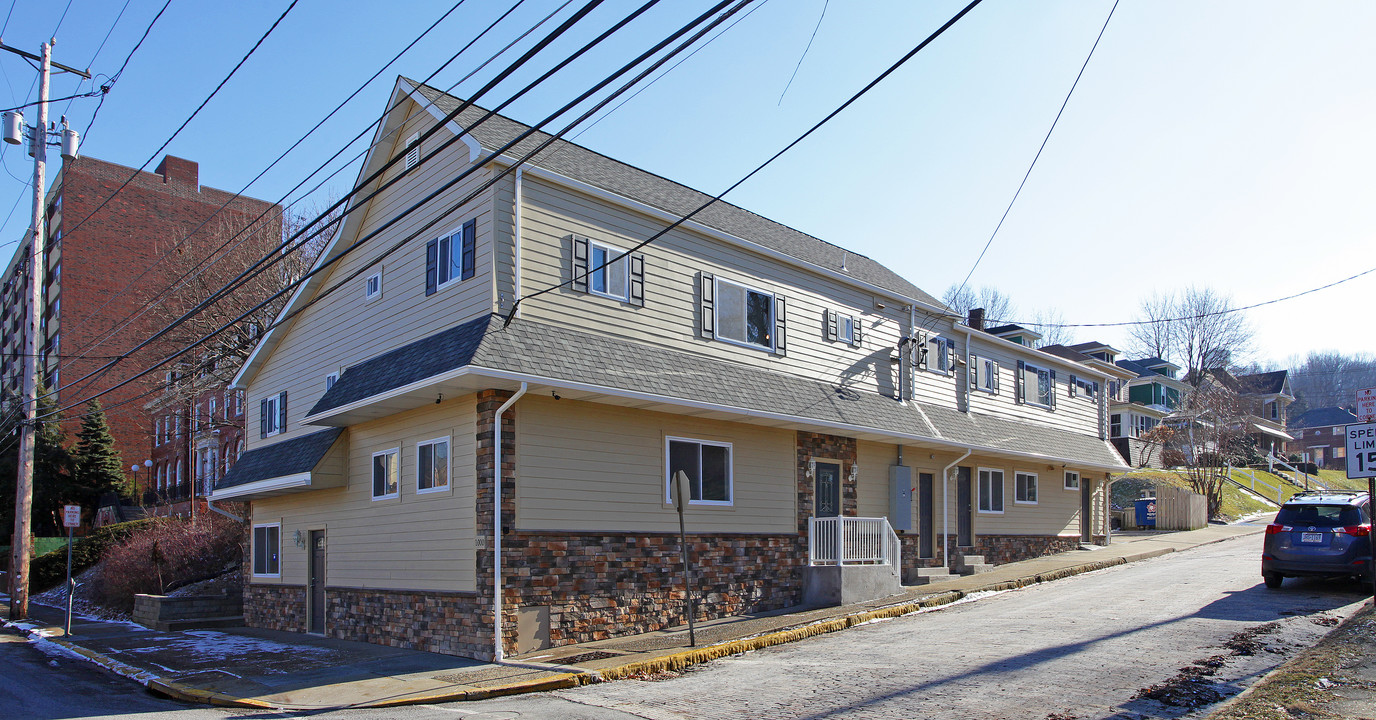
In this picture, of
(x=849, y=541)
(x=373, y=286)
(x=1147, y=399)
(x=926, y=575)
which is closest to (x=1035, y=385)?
(x=926, y=575)

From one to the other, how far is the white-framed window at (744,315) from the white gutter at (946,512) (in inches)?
267

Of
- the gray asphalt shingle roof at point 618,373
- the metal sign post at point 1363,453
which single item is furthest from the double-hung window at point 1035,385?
the metal sign post at point 1363,453

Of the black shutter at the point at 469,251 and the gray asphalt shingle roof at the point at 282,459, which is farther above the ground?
the black shutter at the point at 469,251

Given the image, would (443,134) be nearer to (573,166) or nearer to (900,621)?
(573,166)

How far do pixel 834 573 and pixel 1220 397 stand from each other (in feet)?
115

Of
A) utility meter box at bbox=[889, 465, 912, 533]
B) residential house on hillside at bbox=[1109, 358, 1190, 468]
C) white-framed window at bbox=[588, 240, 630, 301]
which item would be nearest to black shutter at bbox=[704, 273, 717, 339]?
white-framed window at bbox=[588, 240, 630, 301]

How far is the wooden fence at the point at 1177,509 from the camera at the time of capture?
3381 cm

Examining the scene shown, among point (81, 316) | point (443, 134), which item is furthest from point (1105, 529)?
point (81, 316)

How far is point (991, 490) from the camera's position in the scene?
24328 millimetres

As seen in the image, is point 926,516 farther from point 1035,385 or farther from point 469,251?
point 469,251

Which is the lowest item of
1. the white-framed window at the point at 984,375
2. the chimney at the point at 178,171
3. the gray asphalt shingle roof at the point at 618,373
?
the gray asphalt shingle roof at the point at 618,373

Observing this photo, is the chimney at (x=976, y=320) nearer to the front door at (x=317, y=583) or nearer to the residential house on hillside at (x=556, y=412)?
the residential house on hillside at (x=556, y=412)

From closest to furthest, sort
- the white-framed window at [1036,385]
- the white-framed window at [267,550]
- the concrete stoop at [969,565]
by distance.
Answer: the white-framed window at [267,550] → the concrete stoop at [969,565] → the white-framed window at [1036,385]

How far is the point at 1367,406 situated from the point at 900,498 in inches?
355
